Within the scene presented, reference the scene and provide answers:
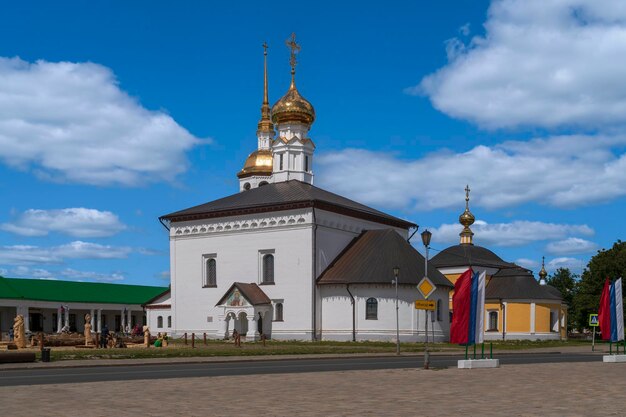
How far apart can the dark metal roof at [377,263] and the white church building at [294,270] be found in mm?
73

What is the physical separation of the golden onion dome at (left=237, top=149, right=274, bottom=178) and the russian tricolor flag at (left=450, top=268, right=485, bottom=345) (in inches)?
2235

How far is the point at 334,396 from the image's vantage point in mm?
14898

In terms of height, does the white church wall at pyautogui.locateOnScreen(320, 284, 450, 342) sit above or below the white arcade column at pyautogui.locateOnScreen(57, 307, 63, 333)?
above

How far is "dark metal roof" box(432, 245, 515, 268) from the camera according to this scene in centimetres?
7381

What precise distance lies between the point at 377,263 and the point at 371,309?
118 inches

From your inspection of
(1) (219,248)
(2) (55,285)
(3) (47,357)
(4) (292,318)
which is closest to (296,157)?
(1) (219,248)

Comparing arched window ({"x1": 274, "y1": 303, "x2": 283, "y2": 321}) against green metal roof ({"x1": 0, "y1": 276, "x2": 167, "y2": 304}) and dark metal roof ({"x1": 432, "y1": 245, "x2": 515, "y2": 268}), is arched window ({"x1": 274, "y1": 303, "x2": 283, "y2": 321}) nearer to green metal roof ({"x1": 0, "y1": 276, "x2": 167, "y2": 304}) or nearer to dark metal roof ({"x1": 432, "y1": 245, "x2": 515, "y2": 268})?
dark metal roof ({"x1": 432, "y1": 245, "x2": 515, "y2": 268})

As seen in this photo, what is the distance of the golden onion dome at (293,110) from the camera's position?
6438 centimetres

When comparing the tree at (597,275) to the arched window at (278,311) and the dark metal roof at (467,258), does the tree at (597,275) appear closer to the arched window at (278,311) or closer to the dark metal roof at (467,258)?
the dark metal roof at (467,258)

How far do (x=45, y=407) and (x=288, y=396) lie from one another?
13.8 ft

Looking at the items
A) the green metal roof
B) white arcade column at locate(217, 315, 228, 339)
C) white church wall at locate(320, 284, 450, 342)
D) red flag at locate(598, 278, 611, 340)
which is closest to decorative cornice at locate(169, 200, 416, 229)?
white church wall at locate(320, 284, 450, 342)

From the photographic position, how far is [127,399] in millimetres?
14289

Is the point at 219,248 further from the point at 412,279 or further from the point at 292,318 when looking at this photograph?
the point at 412,279

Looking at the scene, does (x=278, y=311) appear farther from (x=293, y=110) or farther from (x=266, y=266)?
(x=293, y=110)
